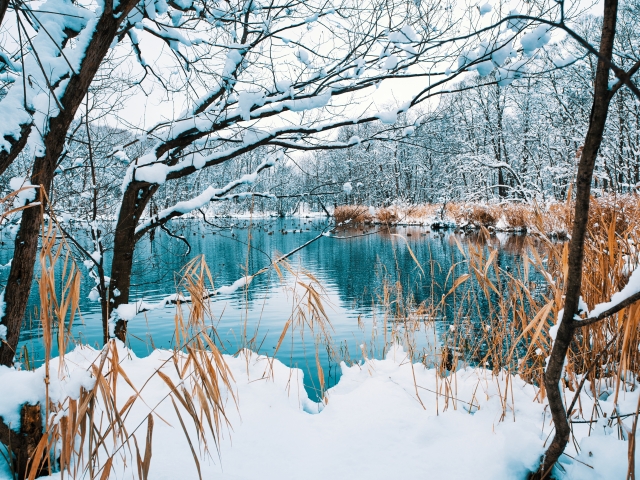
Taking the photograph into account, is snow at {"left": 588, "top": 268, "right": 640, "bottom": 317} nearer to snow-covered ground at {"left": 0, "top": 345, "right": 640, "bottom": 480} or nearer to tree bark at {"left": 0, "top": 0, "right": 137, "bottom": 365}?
snow-covered ground at {"left": 0, "top": 345, "right": 640, "bottom": 480}

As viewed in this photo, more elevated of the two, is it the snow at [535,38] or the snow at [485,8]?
the snow at [485,8]

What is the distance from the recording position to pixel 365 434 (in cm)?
143

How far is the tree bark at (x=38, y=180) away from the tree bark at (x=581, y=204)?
5.02ft

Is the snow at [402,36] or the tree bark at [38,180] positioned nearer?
the tree bark at [38,180]

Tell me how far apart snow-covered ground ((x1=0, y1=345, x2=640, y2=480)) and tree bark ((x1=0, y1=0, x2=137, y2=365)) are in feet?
0.96

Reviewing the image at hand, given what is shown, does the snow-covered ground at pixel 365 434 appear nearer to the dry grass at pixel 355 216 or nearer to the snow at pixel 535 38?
the dry grass at pixel 355 216

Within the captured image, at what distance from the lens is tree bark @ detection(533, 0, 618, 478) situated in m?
0.74

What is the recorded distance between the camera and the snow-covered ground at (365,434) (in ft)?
3.76

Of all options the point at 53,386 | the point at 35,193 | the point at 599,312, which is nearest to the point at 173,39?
the point at 35,193

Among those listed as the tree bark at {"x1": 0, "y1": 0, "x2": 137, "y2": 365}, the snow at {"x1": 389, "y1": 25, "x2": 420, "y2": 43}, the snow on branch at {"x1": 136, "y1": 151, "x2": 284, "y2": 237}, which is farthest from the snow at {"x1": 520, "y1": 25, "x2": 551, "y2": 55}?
the tree bark at {"x1": 0, "y1": 0, "x2": 137, "y2": 365}

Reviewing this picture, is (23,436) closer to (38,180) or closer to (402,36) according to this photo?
(38,180)

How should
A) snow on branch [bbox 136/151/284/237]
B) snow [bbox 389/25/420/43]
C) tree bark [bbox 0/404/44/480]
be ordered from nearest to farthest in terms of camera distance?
tree bark [bbox 0/404/44/480] < snow [bbox 389/25/420/43] < snow on branch [bbox 136/151/284/237]

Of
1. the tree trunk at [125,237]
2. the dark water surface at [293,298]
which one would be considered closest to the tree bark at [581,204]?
the dark water surface at [293,298]

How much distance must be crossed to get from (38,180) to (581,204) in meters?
1.65
